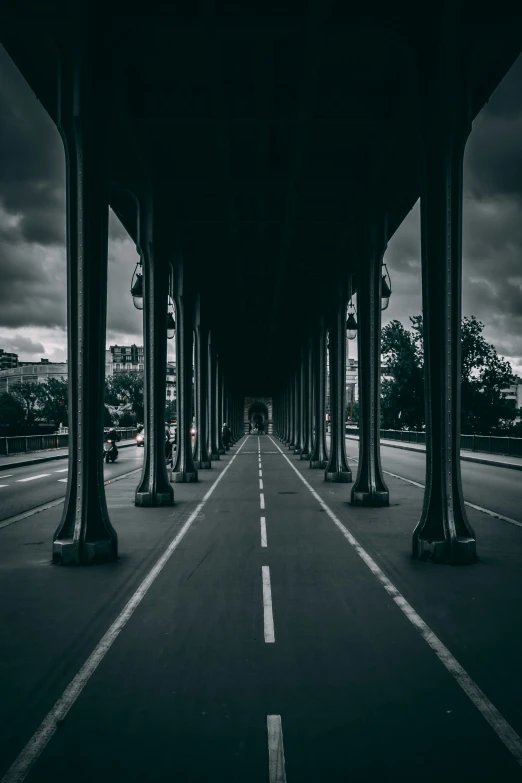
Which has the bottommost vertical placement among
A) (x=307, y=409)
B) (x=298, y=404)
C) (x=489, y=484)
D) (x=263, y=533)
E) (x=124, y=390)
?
(x=489, y=484)

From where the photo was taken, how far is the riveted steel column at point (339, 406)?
24.4 m

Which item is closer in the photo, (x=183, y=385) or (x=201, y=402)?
(x=183, y=385)

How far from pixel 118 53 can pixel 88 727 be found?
399 inches

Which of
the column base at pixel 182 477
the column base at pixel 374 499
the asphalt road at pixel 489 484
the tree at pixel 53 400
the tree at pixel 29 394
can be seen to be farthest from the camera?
the tree at pixel 29 394

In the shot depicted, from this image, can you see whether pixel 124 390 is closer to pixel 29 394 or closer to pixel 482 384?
pixel 29 394

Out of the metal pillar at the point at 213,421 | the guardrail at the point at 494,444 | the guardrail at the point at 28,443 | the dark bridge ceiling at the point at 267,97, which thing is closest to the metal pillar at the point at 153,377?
the dark bridge ceiling at the point at 267,97

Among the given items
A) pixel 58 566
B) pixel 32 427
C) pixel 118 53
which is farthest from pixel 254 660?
pixel 32 427

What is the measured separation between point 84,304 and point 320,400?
23.7 metres

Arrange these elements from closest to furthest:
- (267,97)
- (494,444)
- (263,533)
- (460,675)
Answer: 1. (460,675)
2. (263,533)
3. (267,97)
4. (494,444)

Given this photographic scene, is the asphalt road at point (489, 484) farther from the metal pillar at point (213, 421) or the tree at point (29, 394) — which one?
the tree at point (29, 394)

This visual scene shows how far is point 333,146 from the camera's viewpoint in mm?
16422

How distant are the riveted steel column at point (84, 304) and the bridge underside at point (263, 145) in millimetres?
30

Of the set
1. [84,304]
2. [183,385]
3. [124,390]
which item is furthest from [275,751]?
[124,390]

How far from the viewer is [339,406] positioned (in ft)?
80.5
